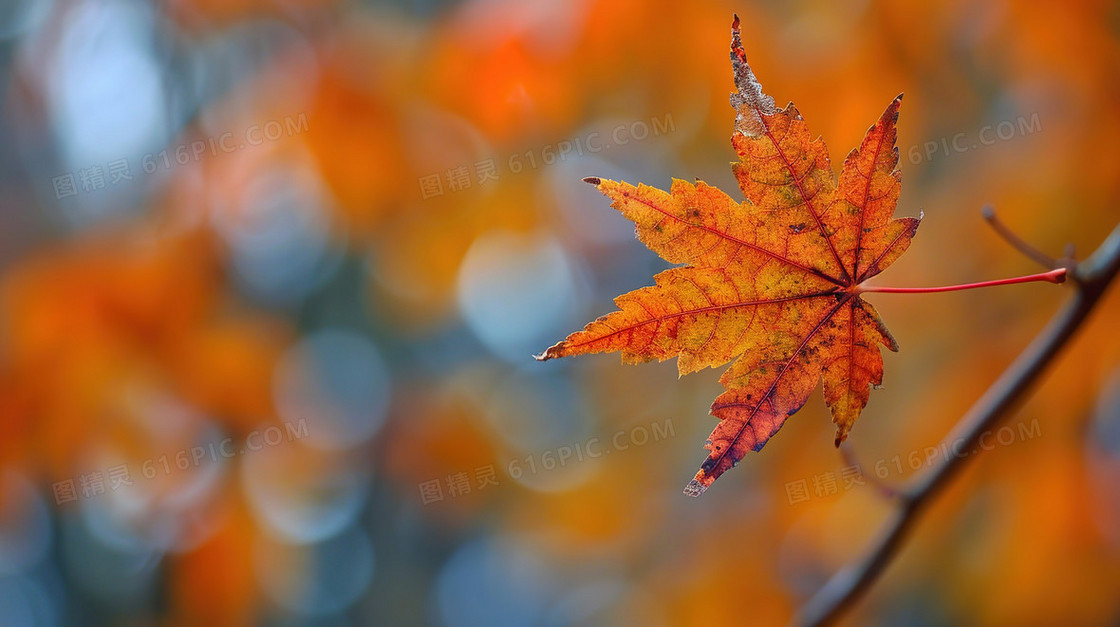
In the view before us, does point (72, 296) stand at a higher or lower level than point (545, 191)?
lower


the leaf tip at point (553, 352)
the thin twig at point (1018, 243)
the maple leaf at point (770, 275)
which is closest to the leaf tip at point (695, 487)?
the maple leaf at point (770, 275)

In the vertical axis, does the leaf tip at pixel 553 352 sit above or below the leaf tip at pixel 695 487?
above

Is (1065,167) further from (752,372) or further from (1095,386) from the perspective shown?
(752,372)

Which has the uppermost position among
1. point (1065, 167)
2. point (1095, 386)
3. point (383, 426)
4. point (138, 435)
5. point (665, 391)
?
point (1065, 167)

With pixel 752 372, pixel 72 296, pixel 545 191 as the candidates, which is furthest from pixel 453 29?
pixel 752 372

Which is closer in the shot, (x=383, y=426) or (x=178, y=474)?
(x=178, y=474)

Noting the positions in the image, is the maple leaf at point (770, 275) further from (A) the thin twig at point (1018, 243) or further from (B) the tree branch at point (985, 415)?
(B) the tree branch at point (985, 415)
